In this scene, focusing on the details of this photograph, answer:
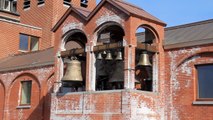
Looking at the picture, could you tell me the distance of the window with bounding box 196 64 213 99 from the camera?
1488 centimetres

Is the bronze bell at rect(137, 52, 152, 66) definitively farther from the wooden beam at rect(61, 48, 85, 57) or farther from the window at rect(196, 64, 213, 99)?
the wooden beam at rect(61, 48, 85, 57)

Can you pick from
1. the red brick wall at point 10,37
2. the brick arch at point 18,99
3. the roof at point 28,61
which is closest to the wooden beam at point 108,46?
the roof at point 28,61

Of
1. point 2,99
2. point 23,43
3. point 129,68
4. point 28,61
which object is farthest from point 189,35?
point 23,43

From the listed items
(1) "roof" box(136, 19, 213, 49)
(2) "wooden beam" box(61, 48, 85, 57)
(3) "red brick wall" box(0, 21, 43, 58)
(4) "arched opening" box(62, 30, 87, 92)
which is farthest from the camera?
(3) "red brick wall" box(0, 21, 43, 58)

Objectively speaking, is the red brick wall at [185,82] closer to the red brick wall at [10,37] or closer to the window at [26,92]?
the window at [26,92]

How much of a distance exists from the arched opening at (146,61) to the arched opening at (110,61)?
0.76m

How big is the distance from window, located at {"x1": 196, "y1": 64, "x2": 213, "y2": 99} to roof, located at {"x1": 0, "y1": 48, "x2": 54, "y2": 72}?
9.51 metres

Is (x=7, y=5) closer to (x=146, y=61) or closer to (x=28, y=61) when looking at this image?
(x=28, y=61)

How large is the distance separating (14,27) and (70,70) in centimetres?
1581

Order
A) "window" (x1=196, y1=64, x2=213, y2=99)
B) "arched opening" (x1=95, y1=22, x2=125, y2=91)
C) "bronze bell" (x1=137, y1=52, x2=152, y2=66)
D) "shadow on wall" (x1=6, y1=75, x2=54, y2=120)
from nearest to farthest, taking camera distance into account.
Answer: "window" (x1=196, y1=64, x2=213, y2=99), "bronze bell" (x1=137, y1=52, x2=152, y2=66), "arched opening" (x1=95, y1=22, x2=125, y2=91), "shadow on wall" (x1=6, y1=75, x2=54, y2=120)

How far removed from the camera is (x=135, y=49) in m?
15.7

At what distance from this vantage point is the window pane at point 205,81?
1488 cm

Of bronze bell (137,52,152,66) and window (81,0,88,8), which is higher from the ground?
window (81,0,88,8)

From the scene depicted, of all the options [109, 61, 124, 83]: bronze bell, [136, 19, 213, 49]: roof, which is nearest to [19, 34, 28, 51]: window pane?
[136, 19, 213, 49]: roof
